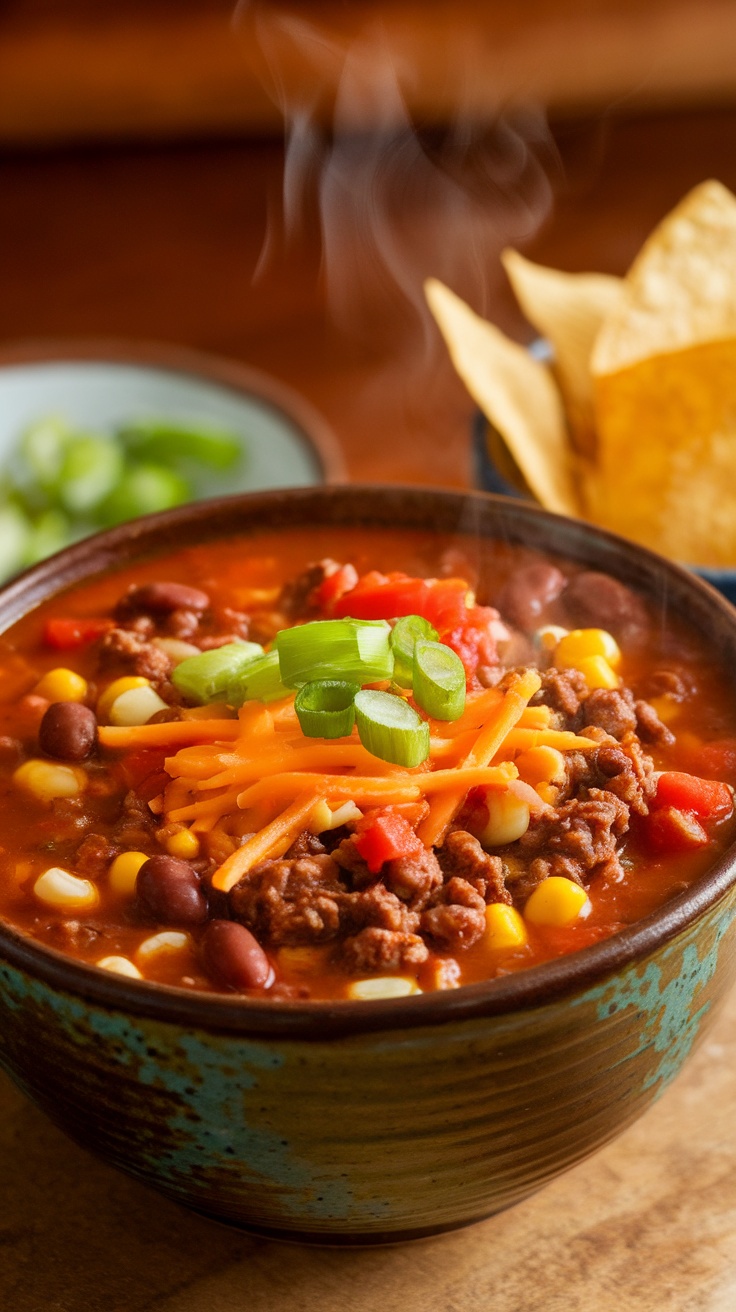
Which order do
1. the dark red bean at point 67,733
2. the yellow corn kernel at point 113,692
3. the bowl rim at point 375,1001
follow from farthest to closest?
the yellow corn kernel at point 113,692 < the dark red bean at point 67,733 < the bowl rim at point 375,1001

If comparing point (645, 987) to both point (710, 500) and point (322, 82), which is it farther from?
point (322, 82)

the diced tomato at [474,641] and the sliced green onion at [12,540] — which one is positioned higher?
the diced tomato at [474,641]

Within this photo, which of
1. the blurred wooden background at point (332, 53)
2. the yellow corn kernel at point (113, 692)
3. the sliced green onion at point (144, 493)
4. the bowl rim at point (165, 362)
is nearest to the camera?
the yellow corn kernel at point (113, 692)

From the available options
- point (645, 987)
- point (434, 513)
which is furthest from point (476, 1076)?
point (434, 513)

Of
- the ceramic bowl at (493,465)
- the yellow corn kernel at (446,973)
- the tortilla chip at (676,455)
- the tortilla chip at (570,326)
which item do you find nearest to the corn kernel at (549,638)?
the yellow corn kernel at (446,973)

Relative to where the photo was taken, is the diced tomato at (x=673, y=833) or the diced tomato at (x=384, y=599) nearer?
the diced tomato at (x=673, y=833)

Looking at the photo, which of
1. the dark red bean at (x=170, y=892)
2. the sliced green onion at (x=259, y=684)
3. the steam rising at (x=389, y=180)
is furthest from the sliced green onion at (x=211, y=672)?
the steam rising at (x=389, y=180)

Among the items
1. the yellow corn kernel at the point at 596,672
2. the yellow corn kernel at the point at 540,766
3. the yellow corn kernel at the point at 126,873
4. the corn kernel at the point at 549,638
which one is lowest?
the yellow corn kernel at the point at 126,873

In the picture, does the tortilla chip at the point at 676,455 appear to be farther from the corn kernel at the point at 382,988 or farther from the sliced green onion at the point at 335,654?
the corn kernel at the point at 382,988
